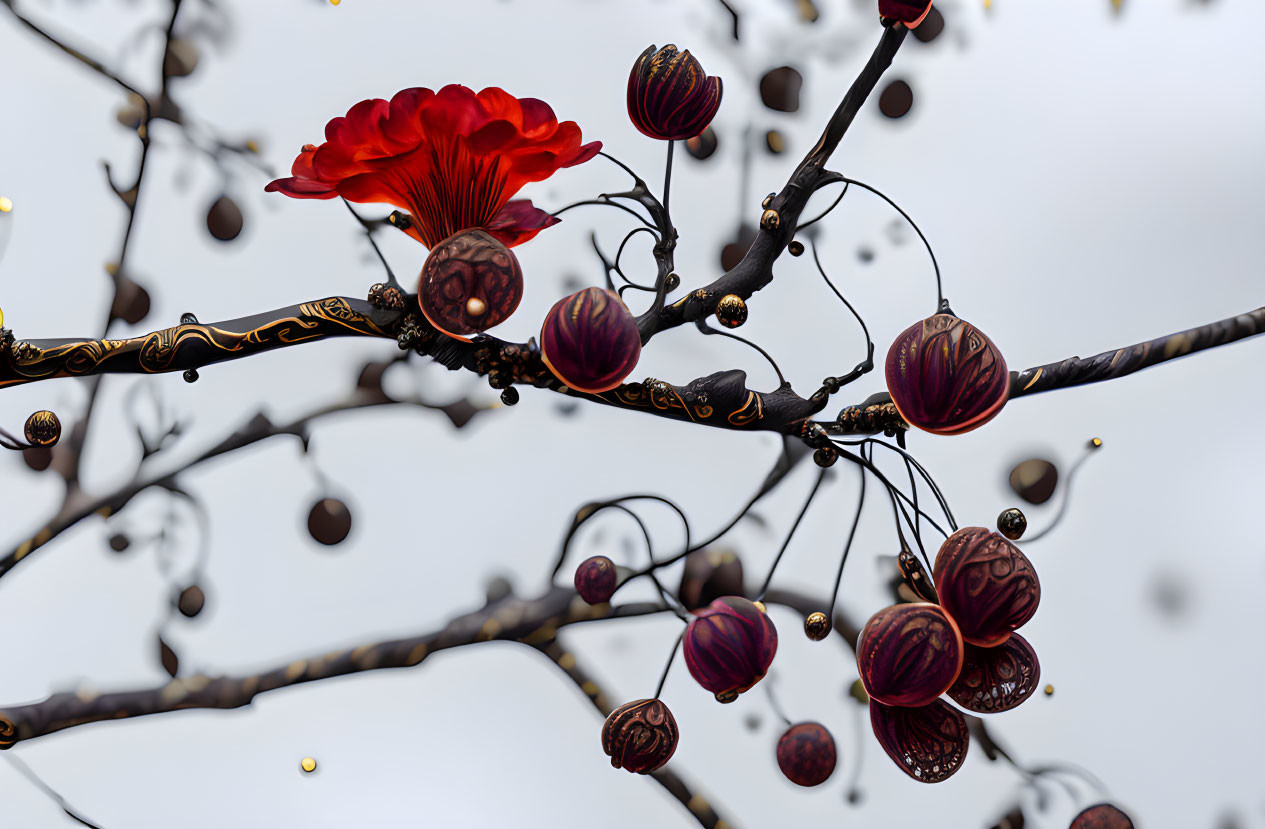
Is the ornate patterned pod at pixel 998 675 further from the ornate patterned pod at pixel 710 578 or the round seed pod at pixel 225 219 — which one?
the round seed pod at pixel 225 219

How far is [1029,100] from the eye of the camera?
2.77 feet

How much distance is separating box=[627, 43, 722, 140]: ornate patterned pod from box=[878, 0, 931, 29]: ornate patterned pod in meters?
0.09

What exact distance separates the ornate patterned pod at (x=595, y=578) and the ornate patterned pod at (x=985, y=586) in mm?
293

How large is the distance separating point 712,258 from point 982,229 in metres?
0.24

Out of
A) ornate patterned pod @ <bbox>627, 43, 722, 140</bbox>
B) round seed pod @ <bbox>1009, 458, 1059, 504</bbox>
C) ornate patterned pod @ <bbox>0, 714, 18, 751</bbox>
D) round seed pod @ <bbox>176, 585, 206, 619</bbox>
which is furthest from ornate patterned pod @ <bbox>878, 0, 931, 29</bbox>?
ornate patterned pod @ <bbox>0, 714, 18, 751</bbox>

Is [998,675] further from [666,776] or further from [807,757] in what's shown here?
[666,776]

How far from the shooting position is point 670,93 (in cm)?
49

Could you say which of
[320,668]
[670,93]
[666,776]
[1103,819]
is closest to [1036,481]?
[1103,819]

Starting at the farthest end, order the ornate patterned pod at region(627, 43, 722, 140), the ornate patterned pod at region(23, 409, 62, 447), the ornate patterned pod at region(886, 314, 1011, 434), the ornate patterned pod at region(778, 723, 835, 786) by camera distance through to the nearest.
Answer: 1. the ornate patterned pod at region(778, 723, 835, 786)
2. the ornate patterned pod at region(23, 409, 62, 447)
3. the ornate patterned pod at region(627, 43, 722, 140)
4. the ornate patterned pod at region(886, 314, 1011, 434)

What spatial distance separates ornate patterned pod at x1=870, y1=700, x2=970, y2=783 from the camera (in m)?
0.42

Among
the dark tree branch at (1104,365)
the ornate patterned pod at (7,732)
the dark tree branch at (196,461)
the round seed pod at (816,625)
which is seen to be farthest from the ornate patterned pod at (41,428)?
the dark tree branch at (1104,365)

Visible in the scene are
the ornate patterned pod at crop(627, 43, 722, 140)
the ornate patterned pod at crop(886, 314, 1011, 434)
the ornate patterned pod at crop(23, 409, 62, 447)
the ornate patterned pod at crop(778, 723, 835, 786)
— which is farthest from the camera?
the ornate patterned pod at crop(778, 723, 835, 786)

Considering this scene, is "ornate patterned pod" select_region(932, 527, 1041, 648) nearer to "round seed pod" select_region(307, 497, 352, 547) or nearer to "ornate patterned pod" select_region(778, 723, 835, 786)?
"ornate patterned pod" select_region(778, 723, 835, 786)

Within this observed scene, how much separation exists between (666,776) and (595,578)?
29 cm
